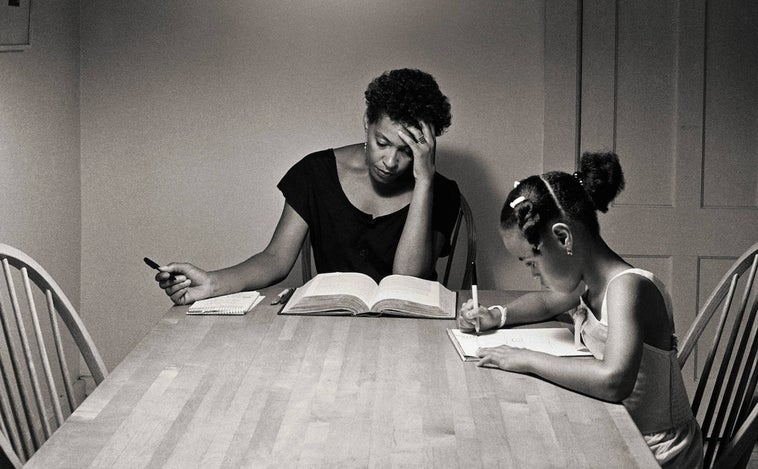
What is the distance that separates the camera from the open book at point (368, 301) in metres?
2.27

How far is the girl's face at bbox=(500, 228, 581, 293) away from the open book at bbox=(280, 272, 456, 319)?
0.45m

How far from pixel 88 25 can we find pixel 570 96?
1898mm

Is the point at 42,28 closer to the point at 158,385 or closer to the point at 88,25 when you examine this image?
the point at 88,25

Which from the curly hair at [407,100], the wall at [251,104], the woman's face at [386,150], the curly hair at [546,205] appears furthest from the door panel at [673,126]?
the curly hair at [546,205]

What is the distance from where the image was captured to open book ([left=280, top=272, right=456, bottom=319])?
7.43 feet

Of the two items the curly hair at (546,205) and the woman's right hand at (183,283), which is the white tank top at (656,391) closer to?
the curly hair at (546,205)

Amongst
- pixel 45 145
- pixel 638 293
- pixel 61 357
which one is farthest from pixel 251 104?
pixel 638 293

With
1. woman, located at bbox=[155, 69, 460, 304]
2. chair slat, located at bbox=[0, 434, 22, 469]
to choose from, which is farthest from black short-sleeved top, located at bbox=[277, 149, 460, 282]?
chair slat, located at bbox=[0, 434, 22, 469]

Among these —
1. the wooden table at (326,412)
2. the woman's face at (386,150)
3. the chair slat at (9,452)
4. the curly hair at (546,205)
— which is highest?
the woman's face at (386,150)

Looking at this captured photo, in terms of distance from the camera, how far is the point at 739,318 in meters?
2.03

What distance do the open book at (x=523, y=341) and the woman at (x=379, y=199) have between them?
747mm

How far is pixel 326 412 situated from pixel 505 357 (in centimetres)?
44

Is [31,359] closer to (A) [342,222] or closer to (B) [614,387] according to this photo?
(B) [614,387]

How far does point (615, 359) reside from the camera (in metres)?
1.63
